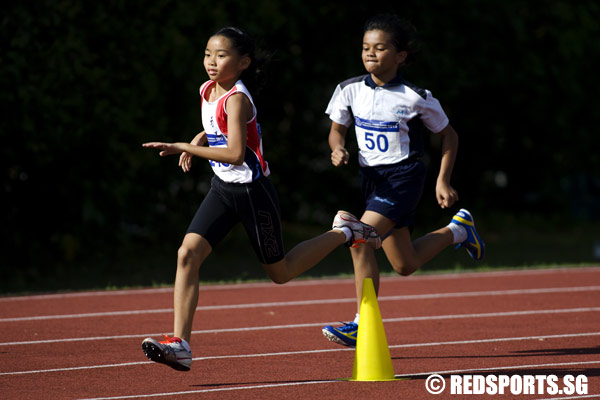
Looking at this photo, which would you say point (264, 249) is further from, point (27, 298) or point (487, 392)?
point (27, 298)

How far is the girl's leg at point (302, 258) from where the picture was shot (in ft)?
20.7

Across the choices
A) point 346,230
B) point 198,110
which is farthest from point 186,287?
point 198,110

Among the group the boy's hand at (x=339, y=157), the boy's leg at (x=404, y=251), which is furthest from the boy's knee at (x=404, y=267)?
the boy's hand at (x=339, y=157)

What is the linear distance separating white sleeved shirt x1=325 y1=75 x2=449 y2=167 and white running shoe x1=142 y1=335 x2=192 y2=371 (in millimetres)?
1989

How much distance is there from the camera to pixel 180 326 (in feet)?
19.3

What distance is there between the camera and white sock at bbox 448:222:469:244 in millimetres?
7824

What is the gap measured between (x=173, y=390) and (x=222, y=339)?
6.73 feet

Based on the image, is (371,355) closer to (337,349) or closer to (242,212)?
(242,212)

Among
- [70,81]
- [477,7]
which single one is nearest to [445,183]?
[70,81]

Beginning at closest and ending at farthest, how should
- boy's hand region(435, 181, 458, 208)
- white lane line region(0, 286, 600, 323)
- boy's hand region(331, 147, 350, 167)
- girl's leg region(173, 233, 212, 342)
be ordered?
girl's leg region(173, 233, 212, 342) → boy's hand region(331, 147, 350, 167) → boy's hand region(435, 181, 458, 208) → white lane line region(0, 286, 600, 323)

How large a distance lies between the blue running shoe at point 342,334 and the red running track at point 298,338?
115 millimetres

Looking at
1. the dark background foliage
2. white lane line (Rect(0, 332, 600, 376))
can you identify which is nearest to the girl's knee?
white lane line (Rect(0, 332, 600, 376))

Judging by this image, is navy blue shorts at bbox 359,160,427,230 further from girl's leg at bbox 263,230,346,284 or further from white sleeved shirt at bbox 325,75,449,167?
girl's leg at bbox 263,230,346,284

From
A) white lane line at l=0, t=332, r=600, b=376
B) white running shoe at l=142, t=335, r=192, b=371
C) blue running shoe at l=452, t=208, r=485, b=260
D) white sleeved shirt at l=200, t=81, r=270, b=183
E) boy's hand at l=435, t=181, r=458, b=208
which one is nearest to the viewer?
white running shoe at l=142, t=335, r=192, b=371
